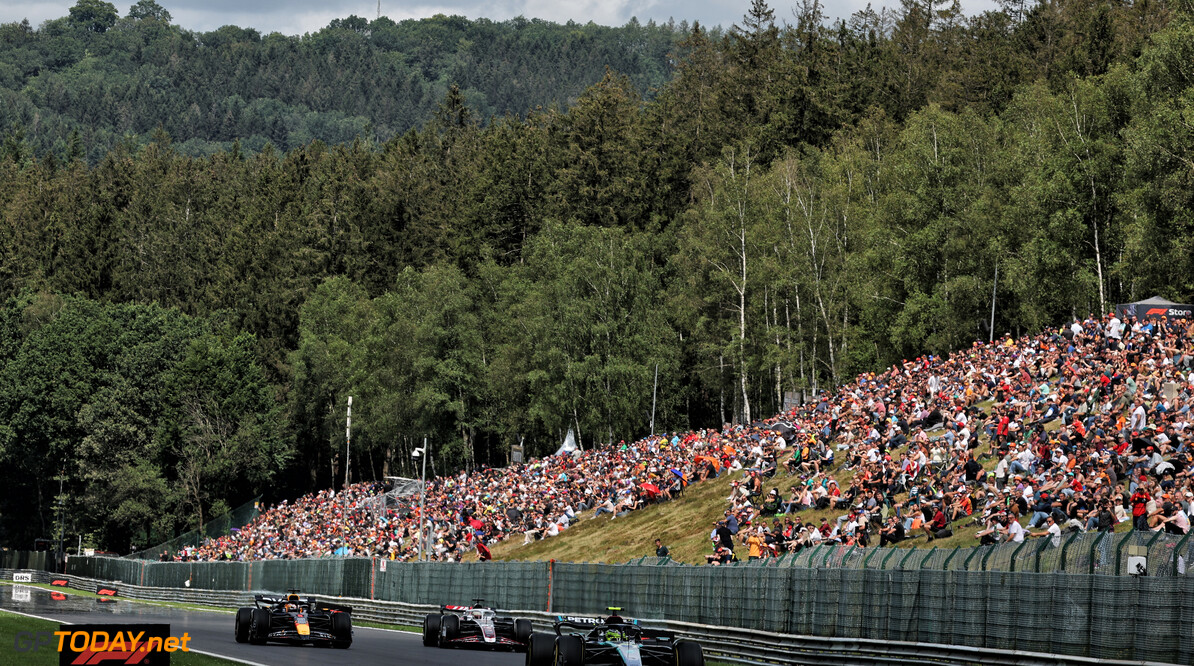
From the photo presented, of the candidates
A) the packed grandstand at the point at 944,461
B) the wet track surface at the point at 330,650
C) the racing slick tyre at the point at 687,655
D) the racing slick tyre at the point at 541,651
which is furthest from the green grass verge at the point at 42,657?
the packed grandstand at the point at 944,461

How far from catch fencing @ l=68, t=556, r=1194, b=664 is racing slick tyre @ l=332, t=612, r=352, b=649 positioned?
235 inches

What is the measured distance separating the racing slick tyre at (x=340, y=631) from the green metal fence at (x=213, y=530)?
167 ft

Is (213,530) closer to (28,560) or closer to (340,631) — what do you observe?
(28,560)

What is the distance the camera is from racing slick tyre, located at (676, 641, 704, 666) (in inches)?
725

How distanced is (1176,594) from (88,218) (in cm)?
12394

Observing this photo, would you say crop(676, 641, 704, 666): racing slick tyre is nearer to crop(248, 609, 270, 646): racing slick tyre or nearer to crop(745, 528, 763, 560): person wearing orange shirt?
crop(248, 609, 270, 646): racing slick tyre

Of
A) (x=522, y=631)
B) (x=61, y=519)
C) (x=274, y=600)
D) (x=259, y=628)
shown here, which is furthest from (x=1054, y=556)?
(x=61, y=519)

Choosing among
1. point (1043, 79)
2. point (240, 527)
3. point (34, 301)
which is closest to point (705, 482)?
point (1043, 79)

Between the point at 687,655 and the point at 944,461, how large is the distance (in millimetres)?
16049

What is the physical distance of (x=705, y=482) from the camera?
4538 cm

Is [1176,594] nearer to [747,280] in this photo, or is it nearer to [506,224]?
[747,280]

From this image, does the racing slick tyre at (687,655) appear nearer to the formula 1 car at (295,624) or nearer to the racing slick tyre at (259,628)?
the formula 1 car at (295,624)

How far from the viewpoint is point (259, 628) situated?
27.5 metres
